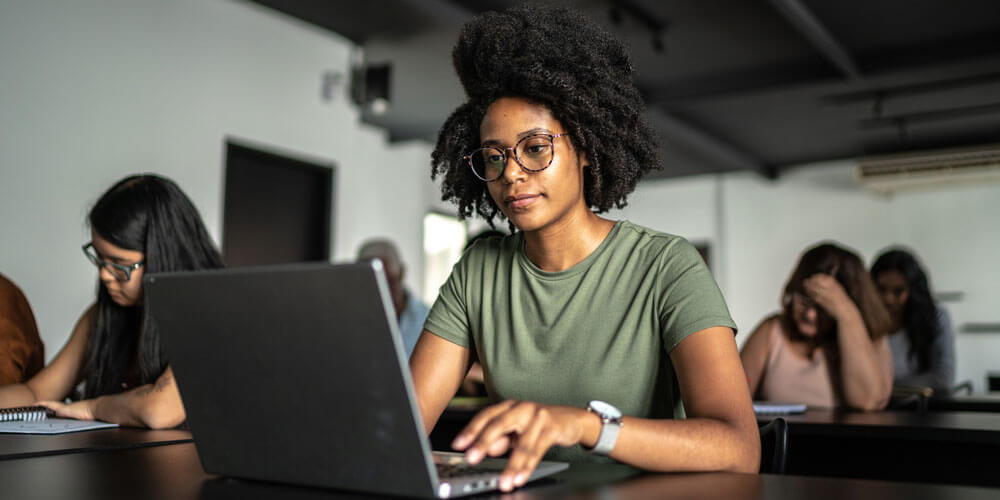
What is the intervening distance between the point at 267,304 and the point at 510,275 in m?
0.68

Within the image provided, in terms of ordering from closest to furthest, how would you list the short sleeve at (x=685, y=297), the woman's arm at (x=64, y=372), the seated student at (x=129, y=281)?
the short sleeve at (x=685, y=297) < the seated student at (x=129, y=281) < the woman's arm at (x=64, y=372)

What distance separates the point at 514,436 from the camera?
0.88 metres

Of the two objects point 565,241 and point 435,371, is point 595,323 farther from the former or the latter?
point 435,371

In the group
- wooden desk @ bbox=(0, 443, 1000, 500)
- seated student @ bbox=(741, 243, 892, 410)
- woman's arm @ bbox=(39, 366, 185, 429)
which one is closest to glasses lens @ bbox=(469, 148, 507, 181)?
wooden desk @ bbox=(0, 443, 1000, 500)

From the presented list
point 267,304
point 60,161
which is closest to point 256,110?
Answer: point 60,161

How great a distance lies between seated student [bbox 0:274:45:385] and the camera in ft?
7.56

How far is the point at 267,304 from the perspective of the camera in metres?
0.80

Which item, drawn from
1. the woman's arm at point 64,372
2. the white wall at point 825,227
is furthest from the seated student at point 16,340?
the white wall at point 825,227

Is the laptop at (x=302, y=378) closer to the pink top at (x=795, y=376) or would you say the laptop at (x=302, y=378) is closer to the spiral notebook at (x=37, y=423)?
the spiral notebook at (x=37, y=423)

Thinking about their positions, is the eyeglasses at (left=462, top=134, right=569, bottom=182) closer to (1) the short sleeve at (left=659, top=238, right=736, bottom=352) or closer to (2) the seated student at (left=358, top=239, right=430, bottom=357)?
(1) the short sleeve at (left=659, top=238, right=736, bottom=352)

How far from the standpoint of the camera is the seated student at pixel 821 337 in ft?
8.57

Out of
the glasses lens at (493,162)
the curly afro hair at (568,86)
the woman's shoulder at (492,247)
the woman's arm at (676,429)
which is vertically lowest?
the woman's arm at (676,429)

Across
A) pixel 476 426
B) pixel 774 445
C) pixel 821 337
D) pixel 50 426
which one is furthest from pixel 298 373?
pixel 821 337

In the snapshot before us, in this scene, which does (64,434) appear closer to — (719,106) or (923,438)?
(923,438)
